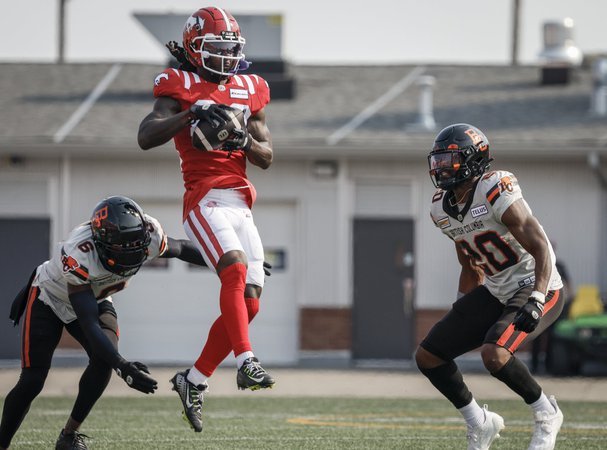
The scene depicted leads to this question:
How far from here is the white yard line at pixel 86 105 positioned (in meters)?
20.0

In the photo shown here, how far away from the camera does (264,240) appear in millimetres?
19953

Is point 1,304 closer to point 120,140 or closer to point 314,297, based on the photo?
point 120,140

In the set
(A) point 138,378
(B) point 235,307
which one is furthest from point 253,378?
(A) point 138,378

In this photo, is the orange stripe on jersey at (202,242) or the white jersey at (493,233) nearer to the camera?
the orange stripe on jersey at (202,242)

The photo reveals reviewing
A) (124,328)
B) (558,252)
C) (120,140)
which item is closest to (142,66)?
(120,140)

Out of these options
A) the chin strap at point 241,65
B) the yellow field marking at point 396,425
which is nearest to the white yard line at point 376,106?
the yellow field marking at point 396,425

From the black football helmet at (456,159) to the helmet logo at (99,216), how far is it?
2.15 metres

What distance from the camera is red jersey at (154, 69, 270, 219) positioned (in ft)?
24.4

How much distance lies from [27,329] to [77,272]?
0.71 m

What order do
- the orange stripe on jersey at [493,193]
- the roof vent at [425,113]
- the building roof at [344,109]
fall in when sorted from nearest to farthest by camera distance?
the orange stripe on jersey at [493,193] < the building roof at [344,109] < the roof vent at [425,113]

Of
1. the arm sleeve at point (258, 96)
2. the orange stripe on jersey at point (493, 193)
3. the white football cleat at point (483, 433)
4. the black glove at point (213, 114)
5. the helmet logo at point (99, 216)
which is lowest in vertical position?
the white football cleat at point (483, 433)

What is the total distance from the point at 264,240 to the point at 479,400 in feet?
21.6

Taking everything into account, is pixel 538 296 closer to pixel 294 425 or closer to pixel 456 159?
pixel 456 159

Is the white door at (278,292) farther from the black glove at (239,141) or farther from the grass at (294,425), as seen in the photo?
the black glove at (239,141)
